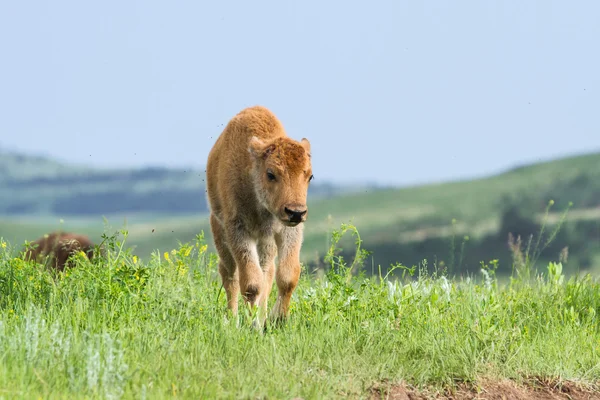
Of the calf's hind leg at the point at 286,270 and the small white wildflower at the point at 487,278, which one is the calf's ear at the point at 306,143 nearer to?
the calf's hind leg at the point at 286,270

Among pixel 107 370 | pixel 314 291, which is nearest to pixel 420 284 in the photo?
pixel 314 291

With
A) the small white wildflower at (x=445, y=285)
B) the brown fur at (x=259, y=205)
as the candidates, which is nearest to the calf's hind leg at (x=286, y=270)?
the brown fur at (x=259, y=205)

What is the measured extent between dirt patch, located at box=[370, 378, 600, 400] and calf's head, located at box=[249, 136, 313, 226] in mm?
1817

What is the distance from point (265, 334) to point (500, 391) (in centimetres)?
205

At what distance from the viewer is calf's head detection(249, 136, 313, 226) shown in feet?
23.6

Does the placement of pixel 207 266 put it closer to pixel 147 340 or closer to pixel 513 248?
pixel 147 340

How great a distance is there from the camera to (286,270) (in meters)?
7.57

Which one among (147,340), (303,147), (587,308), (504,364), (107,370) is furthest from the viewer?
(587,308)

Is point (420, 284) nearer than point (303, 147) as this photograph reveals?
No

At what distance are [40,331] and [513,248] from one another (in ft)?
19.1

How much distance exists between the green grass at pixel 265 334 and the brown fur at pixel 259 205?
1.12 feet

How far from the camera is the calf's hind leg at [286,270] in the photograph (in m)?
7.57

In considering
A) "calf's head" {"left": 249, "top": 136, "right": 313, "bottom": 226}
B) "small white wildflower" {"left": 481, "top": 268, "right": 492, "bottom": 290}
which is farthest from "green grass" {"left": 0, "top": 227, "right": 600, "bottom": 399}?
"calf's head" {"left": 249, "top": 136, "right": 313, "bottom": 226}

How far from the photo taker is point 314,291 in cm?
798
